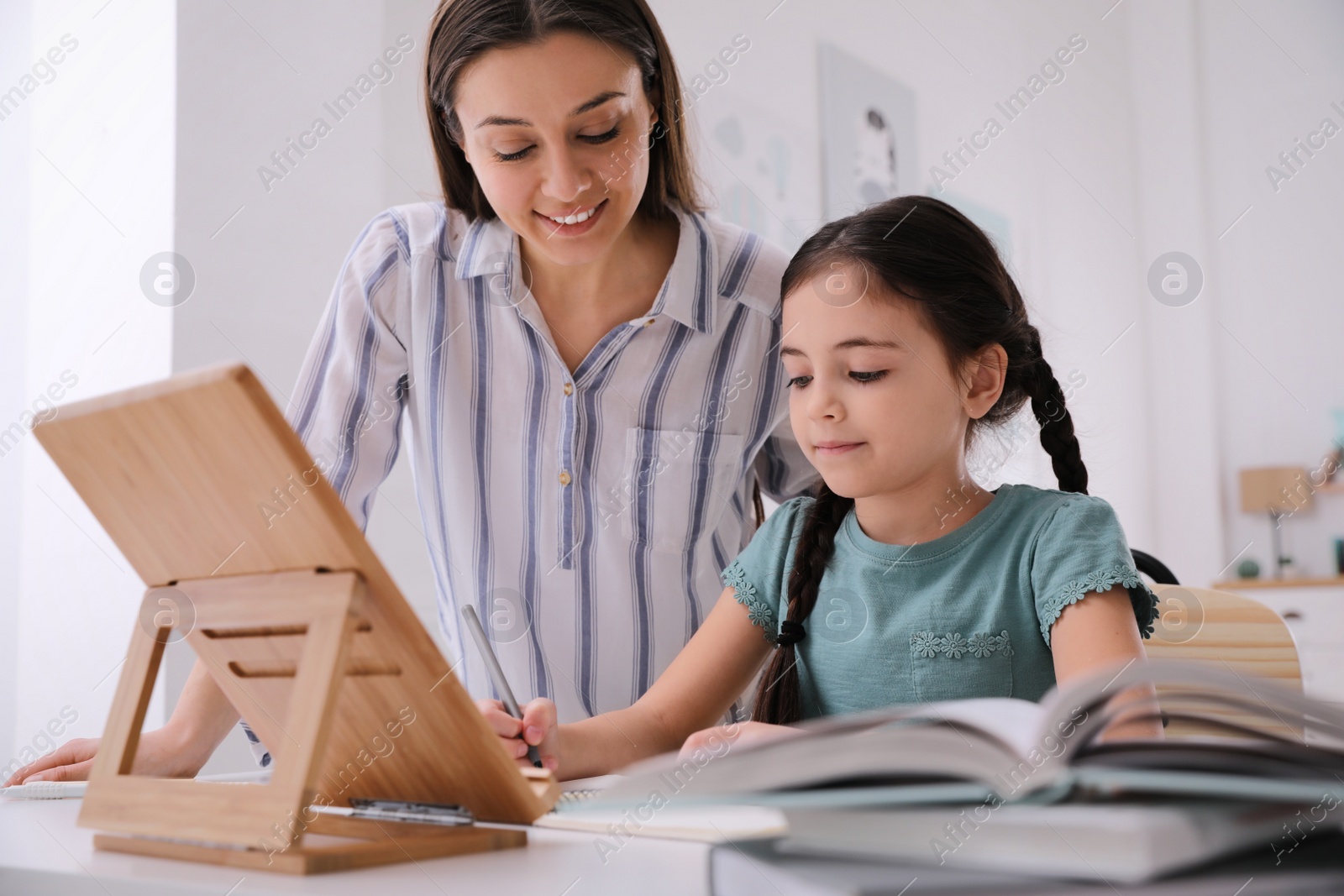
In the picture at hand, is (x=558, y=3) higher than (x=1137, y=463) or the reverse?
higher

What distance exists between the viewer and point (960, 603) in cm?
101

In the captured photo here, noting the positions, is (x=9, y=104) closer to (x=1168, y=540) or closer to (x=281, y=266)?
(x=281, y=266)

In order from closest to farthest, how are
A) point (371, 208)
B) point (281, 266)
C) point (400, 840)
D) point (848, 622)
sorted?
point (400, 840), point (848, 622), point (281, 266), point (371, 208)

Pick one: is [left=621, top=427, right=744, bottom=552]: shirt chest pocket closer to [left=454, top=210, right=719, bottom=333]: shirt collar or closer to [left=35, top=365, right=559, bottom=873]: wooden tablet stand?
[left=454, top=210, right=719, bottom=333]: shirt collar

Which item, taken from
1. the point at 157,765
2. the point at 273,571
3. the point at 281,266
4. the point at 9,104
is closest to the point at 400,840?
the point at 273,571

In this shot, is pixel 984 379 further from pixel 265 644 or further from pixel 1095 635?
pixel 265 644

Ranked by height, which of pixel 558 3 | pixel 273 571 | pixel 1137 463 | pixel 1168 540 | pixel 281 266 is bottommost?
pixel 1168 540

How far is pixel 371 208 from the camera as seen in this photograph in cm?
214

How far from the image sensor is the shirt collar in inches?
50.6

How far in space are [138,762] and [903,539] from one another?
720 mm

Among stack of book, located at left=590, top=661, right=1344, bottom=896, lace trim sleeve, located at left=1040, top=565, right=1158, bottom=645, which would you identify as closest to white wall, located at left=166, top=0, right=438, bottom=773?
lace trim sleeve, located at left=1040, top=565, right=1158, bottom=645

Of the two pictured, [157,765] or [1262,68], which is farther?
[1262,68]

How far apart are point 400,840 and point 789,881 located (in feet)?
0.78

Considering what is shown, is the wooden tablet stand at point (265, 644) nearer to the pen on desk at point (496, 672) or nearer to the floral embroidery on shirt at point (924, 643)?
the pen on desk at point (496, 672)
